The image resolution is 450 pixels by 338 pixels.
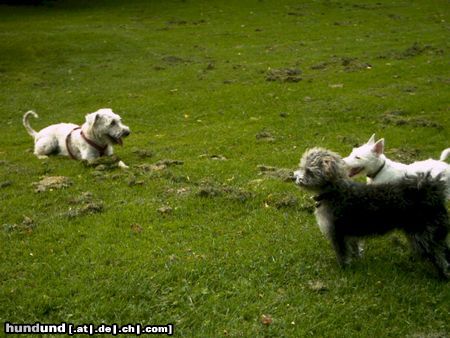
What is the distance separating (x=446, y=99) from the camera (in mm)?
18562

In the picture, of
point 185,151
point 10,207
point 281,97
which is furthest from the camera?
point 281,97

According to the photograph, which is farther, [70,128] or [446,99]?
[446,99]

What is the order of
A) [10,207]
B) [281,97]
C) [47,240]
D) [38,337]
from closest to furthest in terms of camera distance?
[38,337]
[47,240]
[10,207]
[281,97]

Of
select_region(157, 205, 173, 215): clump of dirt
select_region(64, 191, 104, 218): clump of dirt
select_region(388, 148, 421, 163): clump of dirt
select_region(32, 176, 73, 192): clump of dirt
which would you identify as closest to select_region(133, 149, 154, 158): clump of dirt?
select_region(32, 176, 73, 192): clump of dirt

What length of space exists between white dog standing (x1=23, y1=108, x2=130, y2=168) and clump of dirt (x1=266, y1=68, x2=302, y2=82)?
37.3 ft

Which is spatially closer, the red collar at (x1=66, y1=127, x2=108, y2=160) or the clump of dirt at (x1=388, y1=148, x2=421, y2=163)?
the clump of dirt at (x1=388, y1=148, x2=421, y2=163)

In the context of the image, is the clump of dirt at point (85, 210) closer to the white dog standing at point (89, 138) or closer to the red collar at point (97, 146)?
the white dog standing at point (89, 138)

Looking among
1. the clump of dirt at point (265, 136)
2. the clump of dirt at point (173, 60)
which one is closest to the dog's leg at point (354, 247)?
the clump of dirt at point (265, 136)

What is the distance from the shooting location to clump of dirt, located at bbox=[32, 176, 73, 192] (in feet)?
37.8

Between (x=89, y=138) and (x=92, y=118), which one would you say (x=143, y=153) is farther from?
(x=92, y=118)

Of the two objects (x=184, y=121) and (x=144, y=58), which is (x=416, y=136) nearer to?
(x=184, y=121)

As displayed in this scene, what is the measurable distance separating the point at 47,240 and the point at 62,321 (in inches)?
103

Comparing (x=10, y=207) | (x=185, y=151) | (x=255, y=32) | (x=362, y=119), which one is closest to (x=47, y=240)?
(x=10, y=207)

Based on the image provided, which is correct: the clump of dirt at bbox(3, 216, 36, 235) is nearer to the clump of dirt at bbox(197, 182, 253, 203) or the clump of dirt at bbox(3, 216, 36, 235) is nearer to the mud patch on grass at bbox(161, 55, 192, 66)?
the clump of dirt at bbox(197, 182, 253, 203)
